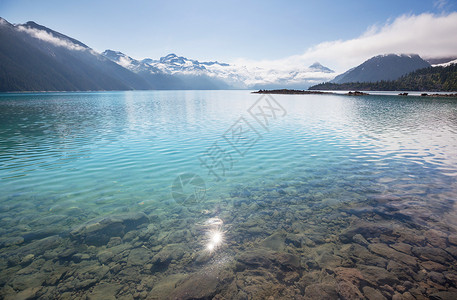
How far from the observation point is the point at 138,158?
23766mm

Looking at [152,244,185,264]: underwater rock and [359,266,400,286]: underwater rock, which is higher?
[359,266,400,286]: underwater rock

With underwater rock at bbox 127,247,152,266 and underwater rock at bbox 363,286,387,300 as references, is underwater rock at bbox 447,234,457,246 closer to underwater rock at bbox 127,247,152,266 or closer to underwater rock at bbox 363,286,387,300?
underwater rock at bbox 363,286,387,300

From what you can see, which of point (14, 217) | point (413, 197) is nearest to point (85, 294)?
A: point (14, 217)

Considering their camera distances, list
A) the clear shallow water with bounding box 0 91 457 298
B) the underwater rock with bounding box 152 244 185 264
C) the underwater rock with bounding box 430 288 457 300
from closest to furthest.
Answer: the underwater rock with bounding box 430 288 457 300
the clear shallow water with bounding box 0 91 457 298
the underwater rock with bounding box 152 244 185 264

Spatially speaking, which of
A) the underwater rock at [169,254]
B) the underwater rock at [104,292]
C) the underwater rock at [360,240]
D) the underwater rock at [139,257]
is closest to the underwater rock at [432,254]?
the underwater rock at [360,240]

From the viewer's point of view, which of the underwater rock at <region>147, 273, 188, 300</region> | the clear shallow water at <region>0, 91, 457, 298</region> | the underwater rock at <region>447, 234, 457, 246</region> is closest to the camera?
the underwater rock at <region>147, 273, 188, 300</region>

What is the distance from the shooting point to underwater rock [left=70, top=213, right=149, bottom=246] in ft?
36.1

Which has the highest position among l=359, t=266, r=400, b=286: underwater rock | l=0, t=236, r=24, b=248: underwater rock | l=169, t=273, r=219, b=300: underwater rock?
l=0, t=236, r=24, b=248: underwater rock

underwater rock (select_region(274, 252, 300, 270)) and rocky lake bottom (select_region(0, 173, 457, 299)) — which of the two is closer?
rocky lake bottom (select_region(0, 173, 457, 299))

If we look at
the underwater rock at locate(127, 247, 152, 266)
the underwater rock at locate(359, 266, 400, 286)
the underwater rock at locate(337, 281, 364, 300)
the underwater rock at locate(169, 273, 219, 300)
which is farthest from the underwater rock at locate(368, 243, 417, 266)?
the underwater rock at locate(127, 247, 152, 266)

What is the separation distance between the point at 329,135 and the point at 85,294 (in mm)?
37129

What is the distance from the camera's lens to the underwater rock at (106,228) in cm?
1100

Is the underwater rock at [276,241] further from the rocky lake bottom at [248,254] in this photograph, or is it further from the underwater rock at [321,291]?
the underwater rock at [321,291]

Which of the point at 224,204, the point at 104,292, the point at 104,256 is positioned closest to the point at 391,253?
the point at 224,204
